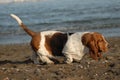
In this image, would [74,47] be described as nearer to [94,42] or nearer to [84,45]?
[84,45]

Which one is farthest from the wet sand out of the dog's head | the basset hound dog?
the dog's head

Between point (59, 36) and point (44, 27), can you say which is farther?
point (44, 27)

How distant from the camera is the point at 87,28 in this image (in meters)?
19.3

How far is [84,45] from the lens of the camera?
353 inches

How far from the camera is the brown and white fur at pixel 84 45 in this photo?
892 cm

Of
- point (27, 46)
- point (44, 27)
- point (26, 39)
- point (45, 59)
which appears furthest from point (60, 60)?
point (44, 27)

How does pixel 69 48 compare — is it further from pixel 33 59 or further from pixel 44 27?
pixel 44 27

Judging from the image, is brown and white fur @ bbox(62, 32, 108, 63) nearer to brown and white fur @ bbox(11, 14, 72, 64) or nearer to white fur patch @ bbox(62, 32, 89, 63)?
white fur patch @ bbox(62, 32, 89, 63)

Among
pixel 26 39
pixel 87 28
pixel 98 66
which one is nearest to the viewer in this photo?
pixel 98 66

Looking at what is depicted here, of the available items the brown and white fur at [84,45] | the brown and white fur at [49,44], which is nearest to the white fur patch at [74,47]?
the brown and white fur at [84,45]

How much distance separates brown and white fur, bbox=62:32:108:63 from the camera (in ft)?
29.3

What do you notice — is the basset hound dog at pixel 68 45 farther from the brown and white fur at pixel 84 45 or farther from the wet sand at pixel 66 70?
the wet sand at pixel 66 70

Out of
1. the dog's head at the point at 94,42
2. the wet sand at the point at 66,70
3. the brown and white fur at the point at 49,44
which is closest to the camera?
the wet sand at the point at 66,70

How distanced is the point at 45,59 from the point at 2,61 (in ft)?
6.28
